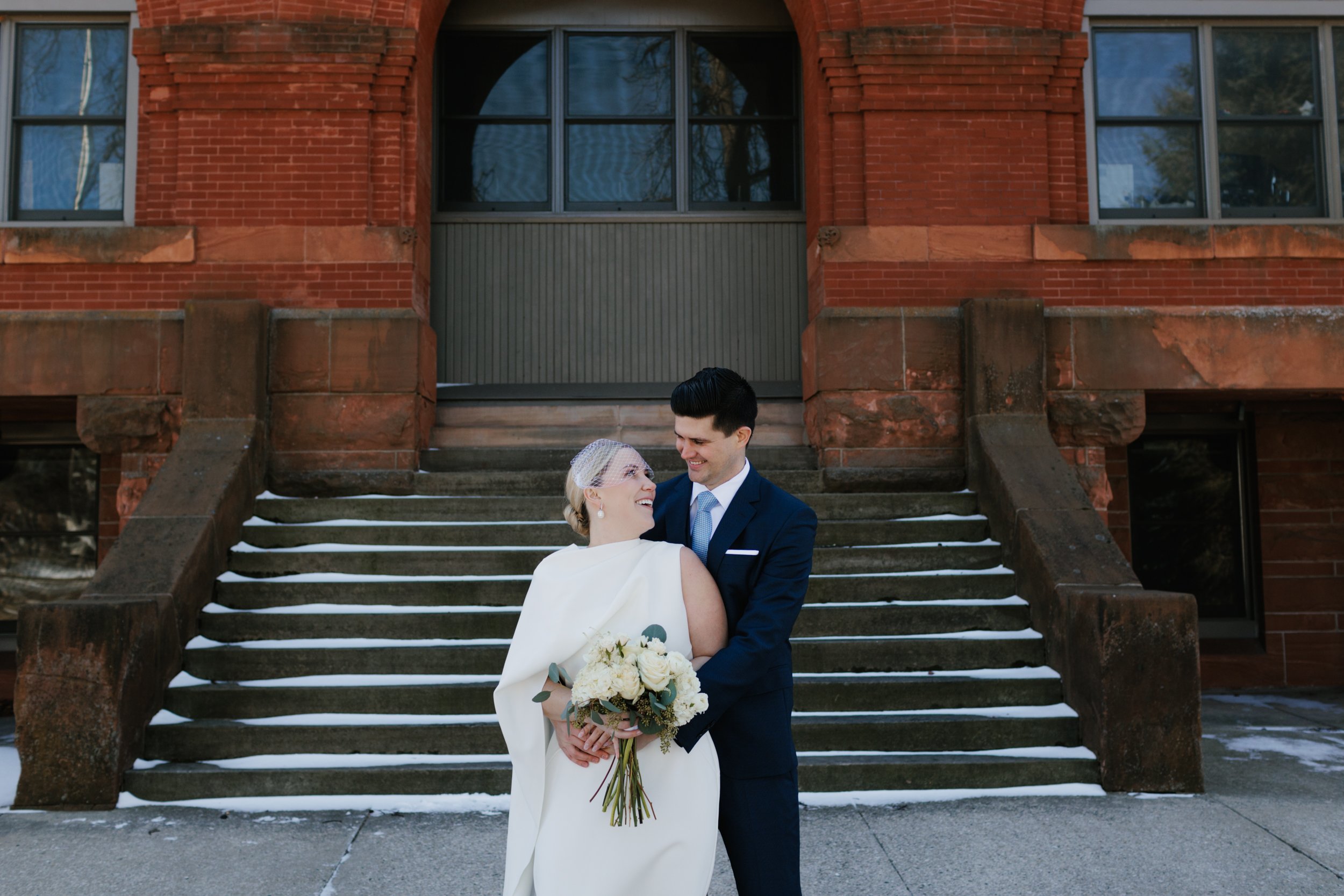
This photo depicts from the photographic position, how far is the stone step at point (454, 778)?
17.3 ft

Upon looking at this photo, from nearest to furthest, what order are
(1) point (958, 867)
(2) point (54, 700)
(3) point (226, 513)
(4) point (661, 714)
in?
(4) point (661, 714)
(1) point (958, 867)
(2) point (54, 700)
(3) point (226, 513)

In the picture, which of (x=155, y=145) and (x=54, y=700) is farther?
(x=155, y=145)

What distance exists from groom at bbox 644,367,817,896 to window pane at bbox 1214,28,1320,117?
845 cm

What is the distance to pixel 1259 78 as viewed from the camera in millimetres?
9289

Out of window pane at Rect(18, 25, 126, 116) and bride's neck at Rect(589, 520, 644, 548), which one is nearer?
bride's neck at Rect(589, 520, 644, 548)

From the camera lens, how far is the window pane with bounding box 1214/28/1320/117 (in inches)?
365

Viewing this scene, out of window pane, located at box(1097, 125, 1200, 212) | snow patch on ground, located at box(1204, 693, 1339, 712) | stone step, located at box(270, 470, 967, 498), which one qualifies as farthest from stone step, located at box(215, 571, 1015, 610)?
window pane, located at box(1097, 125, 1200, 212)

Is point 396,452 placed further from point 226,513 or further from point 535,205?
point 535,205

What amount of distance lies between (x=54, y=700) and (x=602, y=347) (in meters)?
5.69

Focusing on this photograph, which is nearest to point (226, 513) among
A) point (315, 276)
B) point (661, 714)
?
point (315, 276)

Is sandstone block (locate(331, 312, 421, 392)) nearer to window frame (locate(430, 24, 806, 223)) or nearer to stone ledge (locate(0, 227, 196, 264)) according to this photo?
stone ledge (locate(0, 227, 196, 264))

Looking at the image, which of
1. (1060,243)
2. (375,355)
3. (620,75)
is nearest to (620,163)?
(620,75)

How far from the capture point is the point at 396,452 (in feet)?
26.5

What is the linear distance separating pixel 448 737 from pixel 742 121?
6.86 metres
